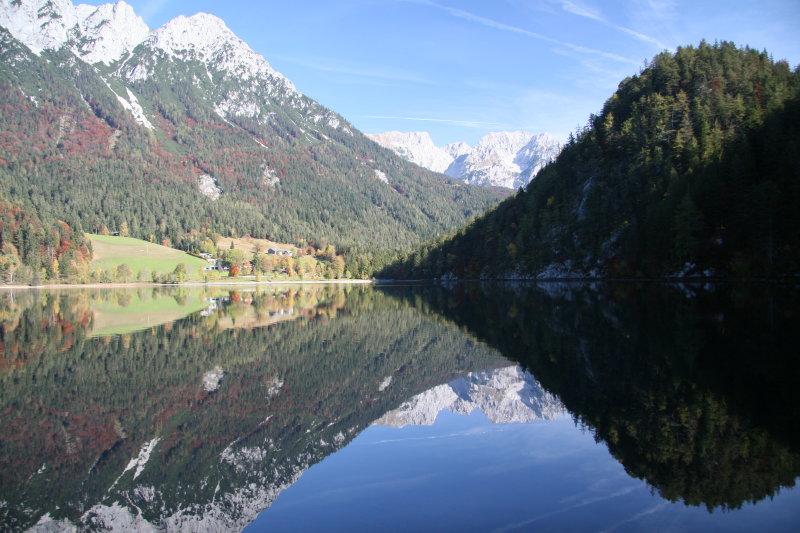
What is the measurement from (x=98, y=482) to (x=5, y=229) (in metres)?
187

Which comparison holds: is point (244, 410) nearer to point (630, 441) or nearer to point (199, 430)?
point (199, 430)

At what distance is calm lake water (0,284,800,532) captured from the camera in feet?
33.0

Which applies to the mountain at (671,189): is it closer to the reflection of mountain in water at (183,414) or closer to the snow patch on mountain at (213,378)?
the reflection of mountain in water at (183,414)

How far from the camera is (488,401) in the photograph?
59.5 ft

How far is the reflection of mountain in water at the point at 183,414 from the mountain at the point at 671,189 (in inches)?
2247

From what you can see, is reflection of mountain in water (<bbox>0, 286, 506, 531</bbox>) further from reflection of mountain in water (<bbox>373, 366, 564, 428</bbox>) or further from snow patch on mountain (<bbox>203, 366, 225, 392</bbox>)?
reflection of mountain in water (<bbox>373, 366, 564, 428</bbox>)

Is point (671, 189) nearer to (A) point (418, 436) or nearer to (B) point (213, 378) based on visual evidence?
(B) point (213, 378)

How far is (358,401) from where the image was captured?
19.1 metres

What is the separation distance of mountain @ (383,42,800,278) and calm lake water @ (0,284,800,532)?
50.3m

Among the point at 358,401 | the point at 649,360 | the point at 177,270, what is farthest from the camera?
the point at 177,270

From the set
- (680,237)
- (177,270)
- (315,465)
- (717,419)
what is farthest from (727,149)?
(177,270)

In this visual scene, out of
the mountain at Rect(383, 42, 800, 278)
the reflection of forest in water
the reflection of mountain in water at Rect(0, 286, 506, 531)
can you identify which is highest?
the mountain at Rect(383, 42, 800, 278)

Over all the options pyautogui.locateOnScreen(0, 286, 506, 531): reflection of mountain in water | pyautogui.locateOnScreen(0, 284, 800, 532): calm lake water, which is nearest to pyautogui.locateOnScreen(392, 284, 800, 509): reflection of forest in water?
pyautogui.locateOnScreen(0, 284, 800, 532): calm lake water

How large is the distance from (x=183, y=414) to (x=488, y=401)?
9.87 metres
